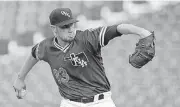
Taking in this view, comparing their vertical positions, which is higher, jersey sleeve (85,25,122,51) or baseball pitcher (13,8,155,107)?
jersey sleeve (85,25,122,51)

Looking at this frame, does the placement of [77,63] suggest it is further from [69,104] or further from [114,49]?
[114,49]

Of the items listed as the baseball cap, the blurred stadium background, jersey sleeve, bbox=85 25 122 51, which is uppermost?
the baseball cap

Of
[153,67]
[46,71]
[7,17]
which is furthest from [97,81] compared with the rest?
[7,17]

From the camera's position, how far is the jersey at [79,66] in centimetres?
372

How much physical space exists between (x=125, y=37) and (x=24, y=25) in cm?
148

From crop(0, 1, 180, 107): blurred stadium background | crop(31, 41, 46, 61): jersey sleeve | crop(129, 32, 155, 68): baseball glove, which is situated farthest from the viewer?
crop(0, 1, 180, 107): blurred stadium background

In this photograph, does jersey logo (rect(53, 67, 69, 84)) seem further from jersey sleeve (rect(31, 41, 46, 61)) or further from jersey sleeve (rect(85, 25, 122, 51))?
jersey sleeve (rect(85, 25, 122, 51))

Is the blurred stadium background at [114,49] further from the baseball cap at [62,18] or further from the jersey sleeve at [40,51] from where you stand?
the baseball cap at [62,18]

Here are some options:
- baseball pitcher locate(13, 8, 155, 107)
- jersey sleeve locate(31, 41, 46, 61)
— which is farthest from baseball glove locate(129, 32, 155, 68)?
jersey sleeve locate(31, 41, 46, 61)

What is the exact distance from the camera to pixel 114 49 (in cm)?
613

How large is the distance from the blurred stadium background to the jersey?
7.08 feet

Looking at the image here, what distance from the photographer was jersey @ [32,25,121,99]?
3.72 metres

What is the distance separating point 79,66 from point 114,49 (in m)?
2.40

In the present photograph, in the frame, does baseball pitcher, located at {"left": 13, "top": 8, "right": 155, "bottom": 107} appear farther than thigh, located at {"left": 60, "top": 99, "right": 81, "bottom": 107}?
No
